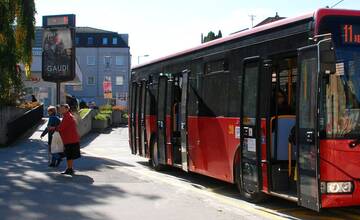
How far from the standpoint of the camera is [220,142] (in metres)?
12.0

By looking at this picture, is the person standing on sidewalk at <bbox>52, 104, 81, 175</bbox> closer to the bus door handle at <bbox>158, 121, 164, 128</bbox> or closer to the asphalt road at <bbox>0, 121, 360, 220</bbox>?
the asphalt road at <bbox>0, 121, 360, 220</bbox>

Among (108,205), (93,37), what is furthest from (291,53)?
(93,37)

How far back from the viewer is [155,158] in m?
16.5

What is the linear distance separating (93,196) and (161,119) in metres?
4.75

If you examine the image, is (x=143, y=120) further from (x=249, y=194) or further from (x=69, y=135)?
(x=249, y=194)

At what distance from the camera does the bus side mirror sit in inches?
318

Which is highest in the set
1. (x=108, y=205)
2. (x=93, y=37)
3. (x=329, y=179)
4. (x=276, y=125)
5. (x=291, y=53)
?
(x=93, y=37)

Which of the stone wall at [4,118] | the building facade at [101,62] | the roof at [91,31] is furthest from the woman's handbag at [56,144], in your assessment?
the roof at [91,31]

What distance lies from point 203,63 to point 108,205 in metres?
4.07

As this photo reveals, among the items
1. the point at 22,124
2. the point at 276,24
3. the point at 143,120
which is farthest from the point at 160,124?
the point at 22,124

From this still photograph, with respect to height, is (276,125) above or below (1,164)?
above

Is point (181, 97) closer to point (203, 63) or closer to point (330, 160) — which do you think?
point (203, 63)

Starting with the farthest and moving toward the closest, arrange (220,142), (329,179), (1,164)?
(1,164) → (220,142) → (329,179)

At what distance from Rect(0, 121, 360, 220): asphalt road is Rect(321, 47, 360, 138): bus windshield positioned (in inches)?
70.1
